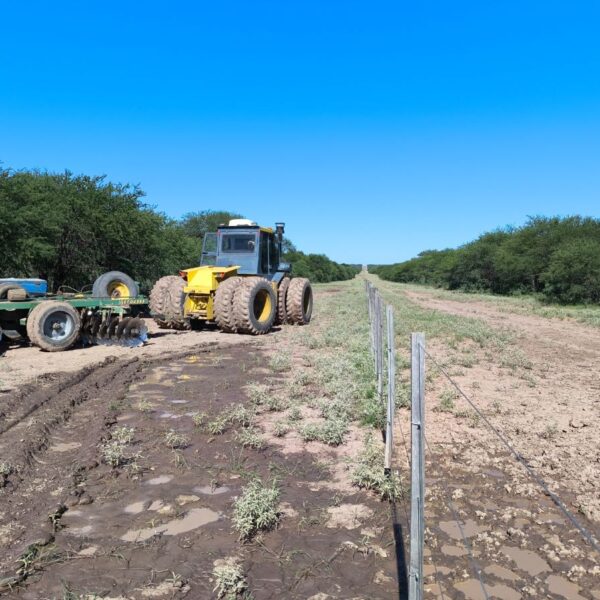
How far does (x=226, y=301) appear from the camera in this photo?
1190cm

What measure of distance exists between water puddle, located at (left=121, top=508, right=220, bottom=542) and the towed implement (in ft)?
23.9

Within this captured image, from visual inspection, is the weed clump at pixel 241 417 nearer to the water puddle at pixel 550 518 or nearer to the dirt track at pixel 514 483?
the dirt track at pixel 514 483

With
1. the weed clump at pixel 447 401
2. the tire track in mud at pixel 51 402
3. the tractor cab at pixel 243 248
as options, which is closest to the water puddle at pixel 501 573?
the weed clump at pixel 447 401

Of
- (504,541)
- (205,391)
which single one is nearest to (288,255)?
(205,391)

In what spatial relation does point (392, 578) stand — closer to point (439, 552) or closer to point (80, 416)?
point (439, 552)

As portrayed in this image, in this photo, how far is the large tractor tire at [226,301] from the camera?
11.9 metres

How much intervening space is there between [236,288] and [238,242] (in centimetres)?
199

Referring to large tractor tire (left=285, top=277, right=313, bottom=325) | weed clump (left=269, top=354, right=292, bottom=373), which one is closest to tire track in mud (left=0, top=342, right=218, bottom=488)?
weed clump (left=269, top=354, right=292, bottom=373)

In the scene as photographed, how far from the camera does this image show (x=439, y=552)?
10.6 feet

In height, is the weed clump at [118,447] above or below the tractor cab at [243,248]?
below

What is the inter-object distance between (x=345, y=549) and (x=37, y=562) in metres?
1.93

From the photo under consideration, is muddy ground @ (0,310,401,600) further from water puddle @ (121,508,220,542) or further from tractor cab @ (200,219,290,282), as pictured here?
tractor cab @ (200,219,290,282)

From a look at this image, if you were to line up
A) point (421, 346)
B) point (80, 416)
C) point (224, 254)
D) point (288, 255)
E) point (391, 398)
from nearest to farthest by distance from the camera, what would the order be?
point (421, 346) → point (391, 398) → point (80, 416) → point (224, 254) → point (288, 255)

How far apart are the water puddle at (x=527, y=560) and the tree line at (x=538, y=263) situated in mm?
25621
